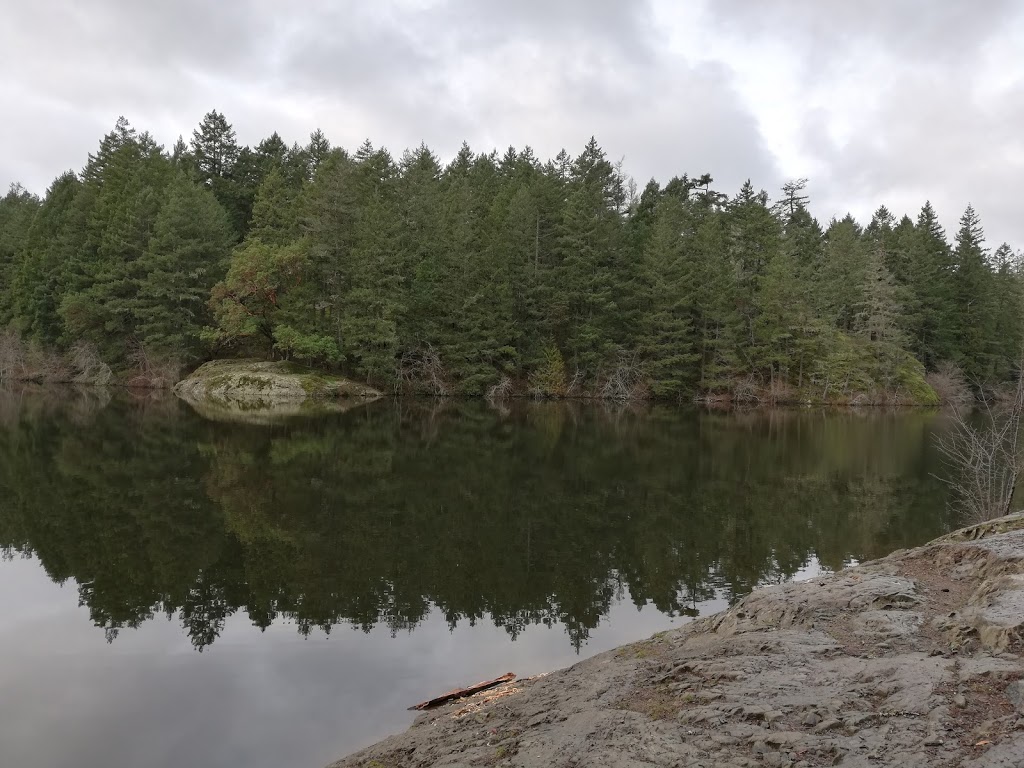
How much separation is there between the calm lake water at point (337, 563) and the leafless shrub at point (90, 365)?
84.8ft

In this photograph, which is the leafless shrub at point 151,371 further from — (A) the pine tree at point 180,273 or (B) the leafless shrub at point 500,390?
(B) the leafless shrub at point 500,390

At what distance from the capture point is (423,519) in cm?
1312

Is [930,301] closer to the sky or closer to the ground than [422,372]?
closer to the sky

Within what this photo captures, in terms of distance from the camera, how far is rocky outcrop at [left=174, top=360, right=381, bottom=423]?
3734 centimetres

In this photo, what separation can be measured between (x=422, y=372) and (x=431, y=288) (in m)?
5.78

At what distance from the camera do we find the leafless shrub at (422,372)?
146 ft

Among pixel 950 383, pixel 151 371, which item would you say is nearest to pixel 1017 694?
pixel 151 371

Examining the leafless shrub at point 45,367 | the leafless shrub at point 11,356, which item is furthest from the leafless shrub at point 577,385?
the leafless shrub at point 11,356

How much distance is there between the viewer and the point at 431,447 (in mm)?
22469

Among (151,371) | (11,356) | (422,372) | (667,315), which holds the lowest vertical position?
(422,372)

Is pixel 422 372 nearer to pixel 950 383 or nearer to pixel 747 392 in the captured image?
pixel 747 392

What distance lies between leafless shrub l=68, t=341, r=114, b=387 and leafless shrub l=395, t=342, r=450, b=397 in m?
20.9

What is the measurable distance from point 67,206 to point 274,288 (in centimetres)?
2546

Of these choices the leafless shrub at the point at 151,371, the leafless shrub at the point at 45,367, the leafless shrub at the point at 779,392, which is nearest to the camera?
the leafless shrub at the point at 151,371
